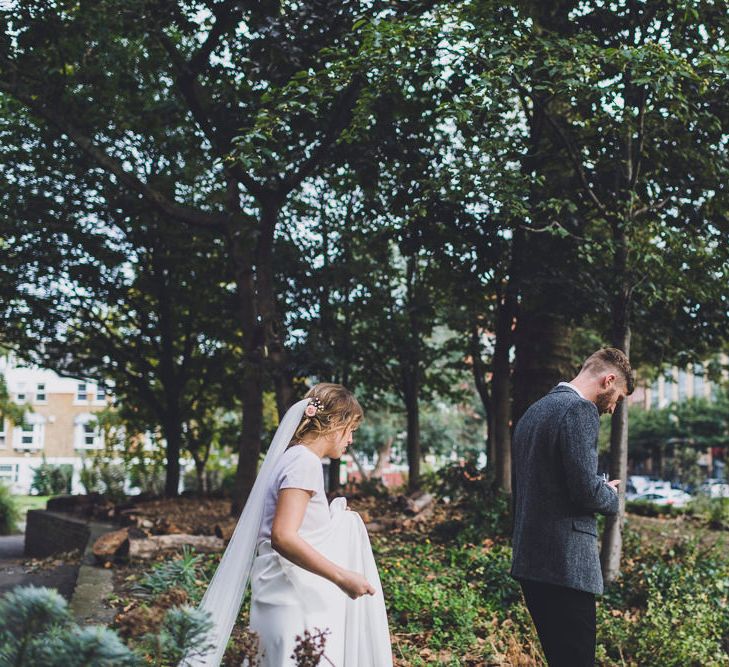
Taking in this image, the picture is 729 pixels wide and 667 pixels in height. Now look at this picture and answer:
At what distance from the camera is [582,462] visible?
12.1 ft

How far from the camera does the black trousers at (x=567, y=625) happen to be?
3.75m

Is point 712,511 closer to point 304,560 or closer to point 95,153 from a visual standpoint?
point 95,153

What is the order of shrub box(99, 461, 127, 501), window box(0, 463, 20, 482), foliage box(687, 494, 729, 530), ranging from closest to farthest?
foliage box(687, 494, 729, 530) → shrub box(99, 461, 127, 501) → window box(0, 463, 20, 482)

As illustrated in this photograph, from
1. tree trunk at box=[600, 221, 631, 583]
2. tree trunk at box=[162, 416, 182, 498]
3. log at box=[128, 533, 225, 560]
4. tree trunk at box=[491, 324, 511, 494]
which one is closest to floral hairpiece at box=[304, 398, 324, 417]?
tree trunk at box=[600, 221, 631, 583]

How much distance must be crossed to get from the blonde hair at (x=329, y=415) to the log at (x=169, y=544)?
6142mm

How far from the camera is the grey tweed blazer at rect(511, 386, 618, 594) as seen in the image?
3.69 m

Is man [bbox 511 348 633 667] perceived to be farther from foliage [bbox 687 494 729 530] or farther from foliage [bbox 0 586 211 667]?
foliage [bbox 687 494 729 530]

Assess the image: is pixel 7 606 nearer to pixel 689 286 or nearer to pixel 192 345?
pixel 689 286

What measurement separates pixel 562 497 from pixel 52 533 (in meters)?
13.7

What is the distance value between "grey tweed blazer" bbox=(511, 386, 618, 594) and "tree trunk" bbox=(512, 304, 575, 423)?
22.3 ft

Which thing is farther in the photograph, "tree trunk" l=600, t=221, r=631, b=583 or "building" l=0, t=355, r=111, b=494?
"building" l=0, t=355, r=111, b=494

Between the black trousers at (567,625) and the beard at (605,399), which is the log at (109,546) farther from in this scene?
the beard at (605,399)

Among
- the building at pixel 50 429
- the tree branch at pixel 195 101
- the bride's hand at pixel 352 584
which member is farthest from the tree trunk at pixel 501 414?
the building at pixel 50 429

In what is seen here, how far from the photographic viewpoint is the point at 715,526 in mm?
14281
